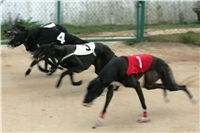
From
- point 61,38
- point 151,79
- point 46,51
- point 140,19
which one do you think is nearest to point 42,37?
point 61,38

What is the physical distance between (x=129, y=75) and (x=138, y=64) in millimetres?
220

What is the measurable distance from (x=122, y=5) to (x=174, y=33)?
1757 millimetres

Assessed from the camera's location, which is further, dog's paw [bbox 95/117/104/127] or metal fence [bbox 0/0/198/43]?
metal fence [bbox 0/0/198/43]

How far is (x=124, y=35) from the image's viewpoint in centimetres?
1368

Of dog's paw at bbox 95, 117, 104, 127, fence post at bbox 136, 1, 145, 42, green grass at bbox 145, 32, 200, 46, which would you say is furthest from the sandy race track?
fence post at bbox 136, 1, 145, 42

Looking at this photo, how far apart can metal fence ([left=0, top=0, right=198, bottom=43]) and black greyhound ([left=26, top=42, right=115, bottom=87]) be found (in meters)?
4.50

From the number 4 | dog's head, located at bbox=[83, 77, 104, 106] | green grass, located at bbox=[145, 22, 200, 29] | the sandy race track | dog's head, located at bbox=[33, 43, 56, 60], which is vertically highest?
the number 4

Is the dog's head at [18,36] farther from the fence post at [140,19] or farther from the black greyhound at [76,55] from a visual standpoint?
the fence post at [140,19]

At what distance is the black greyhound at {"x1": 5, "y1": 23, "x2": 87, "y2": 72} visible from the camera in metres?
9.57

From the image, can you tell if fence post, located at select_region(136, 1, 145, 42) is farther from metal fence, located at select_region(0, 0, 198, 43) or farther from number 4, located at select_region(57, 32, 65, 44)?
number 4, located at select_region(57, 32, 65, 44)

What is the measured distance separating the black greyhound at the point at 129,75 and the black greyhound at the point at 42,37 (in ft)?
8.39

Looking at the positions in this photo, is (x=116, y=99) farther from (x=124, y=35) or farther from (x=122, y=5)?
(x=122, y=5)

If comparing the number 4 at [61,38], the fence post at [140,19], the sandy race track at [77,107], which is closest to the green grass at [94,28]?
the fence post at [140,19]

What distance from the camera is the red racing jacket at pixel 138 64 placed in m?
6.99
